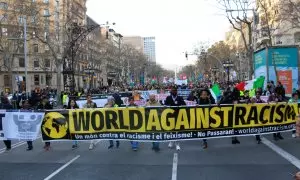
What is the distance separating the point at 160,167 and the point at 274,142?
4732 millimetres

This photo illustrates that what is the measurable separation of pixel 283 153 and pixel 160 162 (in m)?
3.16

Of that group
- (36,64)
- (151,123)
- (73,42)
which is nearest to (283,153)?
(151,123)

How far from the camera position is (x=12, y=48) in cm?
6788

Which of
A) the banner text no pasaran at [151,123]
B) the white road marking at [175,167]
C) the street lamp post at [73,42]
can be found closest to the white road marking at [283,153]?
the banner text no pasaran at [151,123]

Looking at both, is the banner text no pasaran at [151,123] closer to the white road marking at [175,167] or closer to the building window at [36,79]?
the white road marking at [175,167]

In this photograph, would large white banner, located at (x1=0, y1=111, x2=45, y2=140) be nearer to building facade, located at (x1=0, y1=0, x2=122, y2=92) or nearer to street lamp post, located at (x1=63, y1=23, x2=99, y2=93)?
street lamp post, located at (x1=63, y1=23, x2=99, y2=93)

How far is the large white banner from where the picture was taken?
12547mm

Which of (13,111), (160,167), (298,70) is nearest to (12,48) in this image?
(298,70)

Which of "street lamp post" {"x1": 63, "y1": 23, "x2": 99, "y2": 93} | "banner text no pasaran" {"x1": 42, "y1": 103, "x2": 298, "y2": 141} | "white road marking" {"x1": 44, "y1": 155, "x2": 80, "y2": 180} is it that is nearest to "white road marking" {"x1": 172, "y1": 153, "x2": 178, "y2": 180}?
"banner text no pasaran" {"x1": 42, "y1": 103, "x2": 298, "y2": 141}

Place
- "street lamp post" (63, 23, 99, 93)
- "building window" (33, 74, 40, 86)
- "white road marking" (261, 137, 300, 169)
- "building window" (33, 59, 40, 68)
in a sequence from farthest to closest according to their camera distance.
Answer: "building window" (33, 74, 40, 86), "building window" (33, 59, 40, 68), "street lamp post" (63, 23, 99, 93), "white road marking" (261, 137, 300, 169)

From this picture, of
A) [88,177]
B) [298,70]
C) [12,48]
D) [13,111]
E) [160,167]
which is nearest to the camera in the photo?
[88,177]

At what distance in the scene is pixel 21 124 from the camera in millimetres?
12656

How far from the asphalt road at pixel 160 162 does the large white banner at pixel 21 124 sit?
1.63ft

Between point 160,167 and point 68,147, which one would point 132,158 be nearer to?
point 160,167
